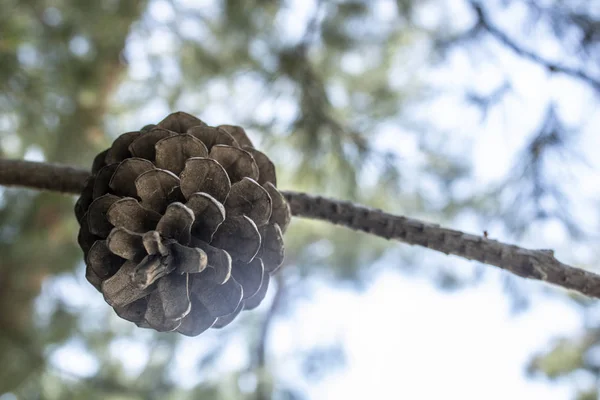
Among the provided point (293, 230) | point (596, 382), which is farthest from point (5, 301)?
point (596, 382)

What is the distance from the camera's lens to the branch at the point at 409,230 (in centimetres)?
104

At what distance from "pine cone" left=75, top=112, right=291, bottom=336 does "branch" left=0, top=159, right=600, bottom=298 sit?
0.19 metres

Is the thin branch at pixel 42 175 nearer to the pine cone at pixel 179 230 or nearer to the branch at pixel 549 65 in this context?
the pine cone at pixel 179 230

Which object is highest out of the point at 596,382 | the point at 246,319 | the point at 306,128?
the point at 306,128

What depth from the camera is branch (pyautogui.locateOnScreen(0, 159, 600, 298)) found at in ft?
3.42

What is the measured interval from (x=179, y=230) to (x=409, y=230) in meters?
0.50

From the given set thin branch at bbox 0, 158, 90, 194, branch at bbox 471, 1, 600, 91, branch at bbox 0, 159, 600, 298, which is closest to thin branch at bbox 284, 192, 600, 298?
branch at bbox 0, 159, 600, 298

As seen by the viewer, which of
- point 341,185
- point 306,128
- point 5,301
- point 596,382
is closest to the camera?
point 306,128

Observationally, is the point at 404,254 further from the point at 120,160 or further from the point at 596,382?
the point at 120,160

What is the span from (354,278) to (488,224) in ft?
5.19

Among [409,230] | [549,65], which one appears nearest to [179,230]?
[409,230]

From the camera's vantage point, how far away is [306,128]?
7.75ft

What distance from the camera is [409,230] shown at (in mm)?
1116

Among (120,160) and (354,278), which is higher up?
(120,160)
